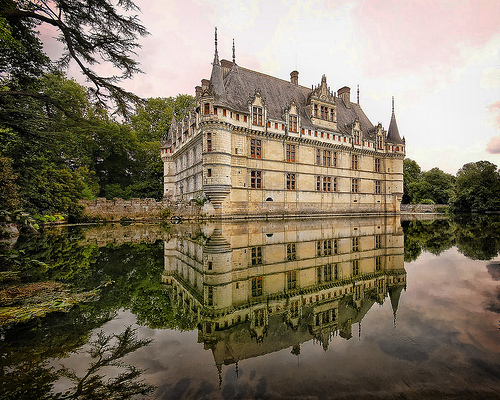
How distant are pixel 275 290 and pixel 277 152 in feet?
74.2

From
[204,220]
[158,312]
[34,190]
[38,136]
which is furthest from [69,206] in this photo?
[158,312]

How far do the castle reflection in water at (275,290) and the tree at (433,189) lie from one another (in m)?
55.6

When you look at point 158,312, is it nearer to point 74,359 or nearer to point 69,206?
point 74,359

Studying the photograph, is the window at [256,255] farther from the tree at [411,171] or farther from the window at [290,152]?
the tree at [411,171]

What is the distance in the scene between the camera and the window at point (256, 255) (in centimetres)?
769

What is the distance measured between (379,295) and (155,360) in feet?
13.3

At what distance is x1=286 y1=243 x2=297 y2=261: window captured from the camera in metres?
8.14

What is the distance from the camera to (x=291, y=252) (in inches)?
356

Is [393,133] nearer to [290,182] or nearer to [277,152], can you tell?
[290,182]

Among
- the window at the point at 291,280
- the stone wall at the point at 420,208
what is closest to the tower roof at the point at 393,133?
the stone wall at the point at 420,208

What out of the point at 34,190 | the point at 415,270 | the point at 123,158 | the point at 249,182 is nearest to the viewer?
the point at 415,270

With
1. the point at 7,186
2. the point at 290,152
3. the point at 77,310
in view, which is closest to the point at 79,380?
the point at 77,310

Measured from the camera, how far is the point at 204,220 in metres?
22.4

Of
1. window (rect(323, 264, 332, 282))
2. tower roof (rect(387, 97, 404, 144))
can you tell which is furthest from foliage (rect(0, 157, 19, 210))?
tower roof (rect(387, 97, 404, 144))
